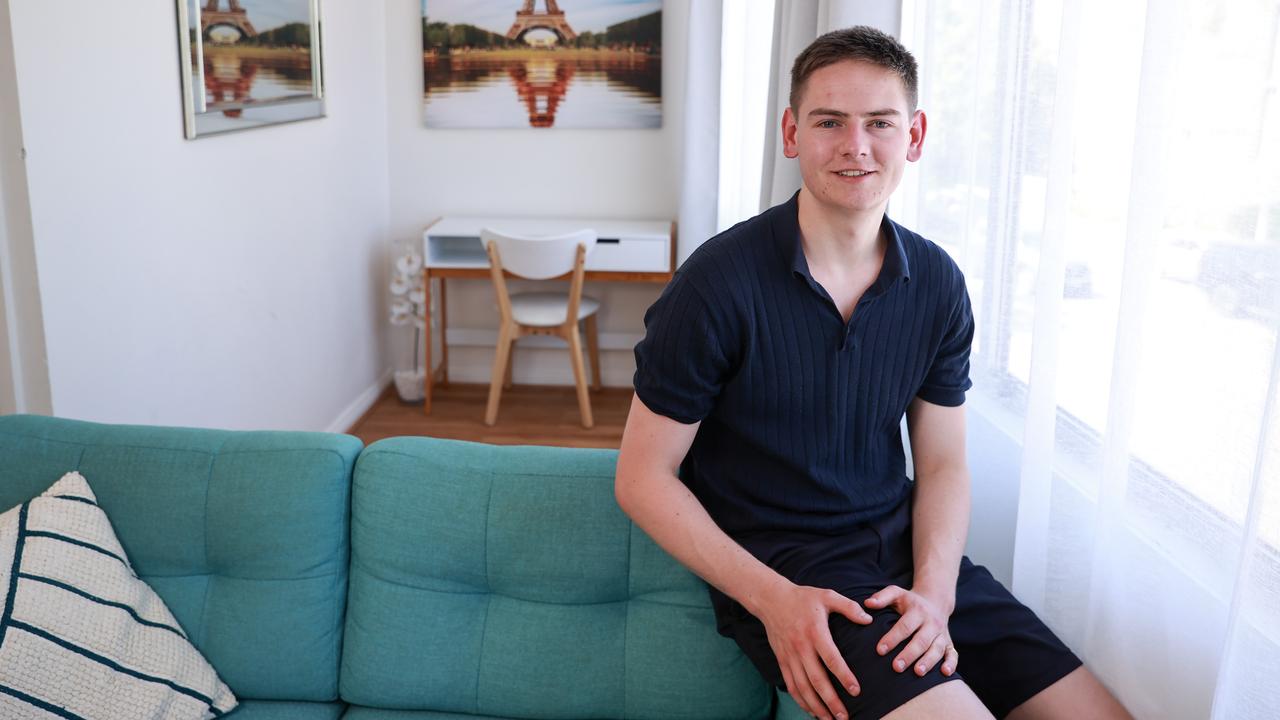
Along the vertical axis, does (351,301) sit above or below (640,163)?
below

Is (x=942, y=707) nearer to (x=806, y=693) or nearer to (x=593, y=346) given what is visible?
(x=806, y=693)

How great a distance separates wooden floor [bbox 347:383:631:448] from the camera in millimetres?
4141

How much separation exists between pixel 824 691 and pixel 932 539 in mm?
312

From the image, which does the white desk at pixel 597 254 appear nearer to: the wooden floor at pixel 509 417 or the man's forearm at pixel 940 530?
the wooden floor at pixel 509 417

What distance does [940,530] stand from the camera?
57.1 inches

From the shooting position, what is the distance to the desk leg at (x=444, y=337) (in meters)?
4.72

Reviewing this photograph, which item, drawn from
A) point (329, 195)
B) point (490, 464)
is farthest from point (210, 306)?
point (490, 464)

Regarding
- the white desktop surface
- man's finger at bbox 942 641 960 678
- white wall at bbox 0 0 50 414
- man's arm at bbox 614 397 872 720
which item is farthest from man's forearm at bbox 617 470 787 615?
the white desktop surface

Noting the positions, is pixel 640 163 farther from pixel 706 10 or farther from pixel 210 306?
pixel 210 306

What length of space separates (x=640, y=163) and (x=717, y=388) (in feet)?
11.0

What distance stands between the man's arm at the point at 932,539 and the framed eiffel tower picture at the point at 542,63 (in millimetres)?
3269

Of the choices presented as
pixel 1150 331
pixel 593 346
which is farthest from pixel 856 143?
pixel 593 346

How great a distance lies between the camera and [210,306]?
3016mm

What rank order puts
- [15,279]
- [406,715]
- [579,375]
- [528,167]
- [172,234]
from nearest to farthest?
[406,715] → [15,279] → [172,234] → [579,375] → [528,167]
